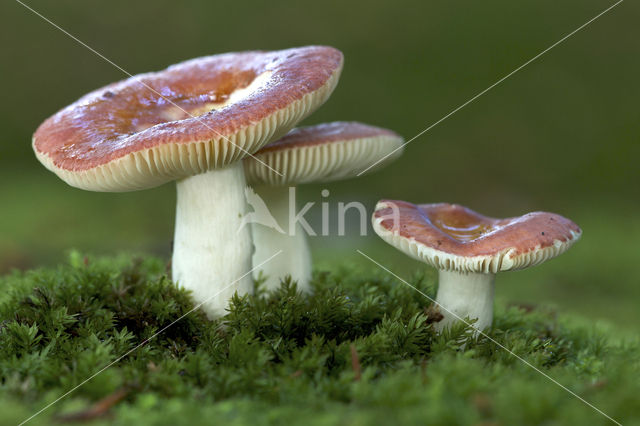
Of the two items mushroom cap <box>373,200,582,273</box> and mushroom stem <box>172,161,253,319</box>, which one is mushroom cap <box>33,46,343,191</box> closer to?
mushroom stem <box>172,161,253,319</box>

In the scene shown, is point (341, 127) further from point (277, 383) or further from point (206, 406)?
point (206, 406)

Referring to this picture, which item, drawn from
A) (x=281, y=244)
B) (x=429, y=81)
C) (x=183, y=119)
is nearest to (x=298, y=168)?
(x=281, y=244)

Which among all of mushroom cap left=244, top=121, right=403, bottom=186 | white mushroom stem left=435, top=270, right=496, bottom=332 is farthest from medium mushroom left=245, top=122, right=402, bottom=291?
white mushroom stem left=435, top=270, right=496, bottom=332

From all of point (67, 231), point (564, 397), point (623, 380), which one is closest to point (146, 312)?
point (564, 397)

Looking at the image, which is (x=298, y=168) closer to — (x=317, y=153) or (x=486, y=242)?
(x=317, y=153)

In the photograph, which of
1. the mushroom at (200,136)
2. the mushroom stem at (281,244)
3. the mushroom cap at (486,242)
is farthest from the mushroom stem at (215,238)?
the mushroom cap at (486,242)

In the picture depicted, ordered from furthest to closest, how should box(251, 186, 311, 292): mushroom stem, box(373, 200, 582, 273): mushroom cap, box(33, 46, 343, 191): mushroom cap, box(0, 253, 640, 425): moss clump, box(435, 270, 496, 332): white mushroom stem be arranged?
box(251, 186, 311, 292): mushroom stem
box(435, 270, 496, 332): white mushroom stem
box(373, 200, 582, 273): mushroom cap
box(33, 46, 343, 191): mushroom cap
box(0, 253, 640, 425): moss clump
